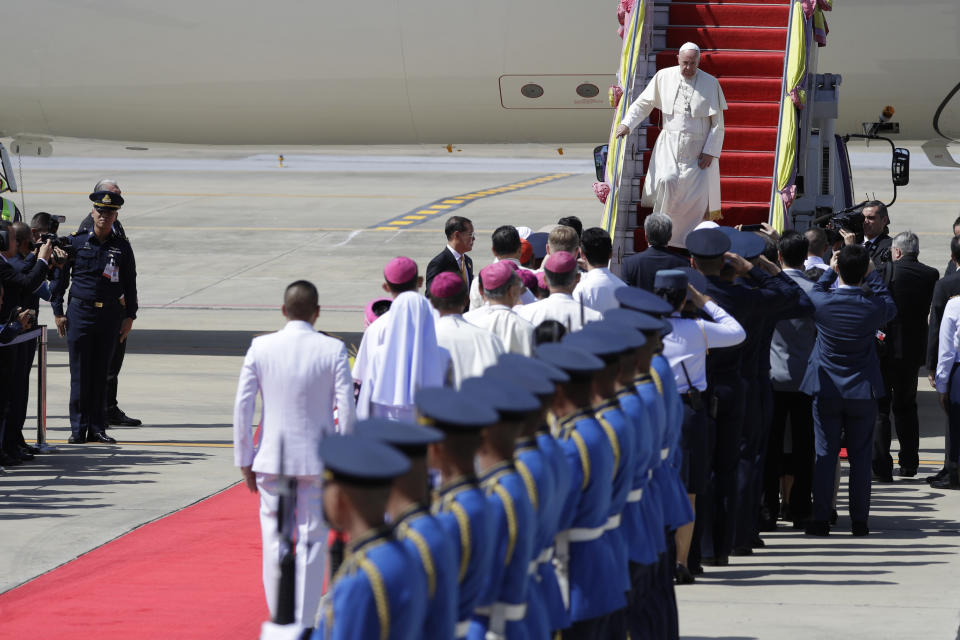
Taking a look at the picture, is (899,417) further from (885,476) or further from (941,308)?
(941,308)

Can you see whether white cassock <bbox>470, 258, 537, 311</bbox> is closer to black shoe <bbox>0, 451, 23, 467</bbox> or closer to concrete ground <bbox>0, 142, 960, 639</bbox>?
concrete ground <bbox>0, 142, 960, 639</bbox>

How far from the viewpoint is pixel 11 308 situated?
988 cm

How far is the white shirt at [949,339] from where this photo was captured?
9.62 m

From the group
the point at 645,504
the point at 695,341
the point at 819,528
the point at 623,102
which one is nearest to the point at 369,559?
the point at 645,504

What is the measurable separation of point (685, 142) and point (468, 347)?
4996 millimetres

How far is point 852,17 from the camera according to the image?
1388 cm

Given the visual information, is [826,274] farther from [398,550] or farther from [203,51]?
[203,51]

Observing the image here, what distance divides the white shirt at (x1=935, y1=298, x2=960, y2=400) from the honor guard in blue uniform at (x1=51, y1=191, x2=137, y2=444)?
6505 mm

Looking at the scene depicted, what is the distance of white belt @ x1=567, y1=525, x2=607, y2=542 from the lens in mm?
4488

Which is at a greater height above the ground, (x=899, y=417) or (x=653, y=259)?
(x=653, y=259)

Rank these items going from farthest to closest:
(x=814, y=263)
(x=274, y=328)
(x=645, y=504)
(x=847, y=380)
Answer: (x=274, y=328), (x=814, y=263), (x=847, y=380), (x=645, y=504)

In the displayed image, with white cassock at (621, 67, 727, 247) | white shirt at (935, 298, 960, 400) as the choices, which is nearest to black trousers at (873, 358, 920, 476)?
white shirt at (935, 298, 960, 400)

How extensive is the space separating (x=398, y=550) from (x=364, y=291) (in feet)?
60.8

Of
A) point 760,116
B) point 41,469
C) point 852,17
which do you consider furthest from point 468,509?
point 852,17
